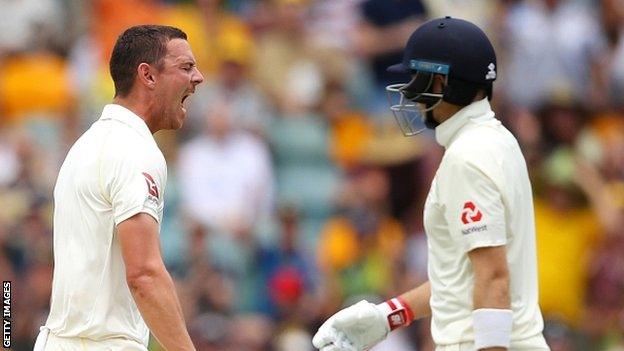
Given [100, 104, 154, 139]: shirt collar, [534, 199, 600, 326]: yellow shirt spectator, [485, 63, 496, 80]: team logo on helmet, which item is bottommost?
[534, 199, 600, 326]: yellow shirt spectator

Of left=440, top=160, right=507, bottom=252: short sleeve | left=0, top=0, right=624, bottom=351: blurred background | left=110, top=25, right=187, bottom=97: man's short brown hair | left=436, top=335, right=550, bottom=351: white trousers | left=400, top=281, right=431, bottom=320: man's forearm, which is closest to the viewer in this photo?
left=440, top=160, right=507, bottom=252: short sleeve

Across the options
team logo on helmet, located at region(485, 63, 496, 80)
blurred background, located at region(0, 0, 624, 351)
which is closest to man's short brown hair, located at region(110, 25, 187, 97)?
team logo on helmet, located at region(485, 63, 496, 80)

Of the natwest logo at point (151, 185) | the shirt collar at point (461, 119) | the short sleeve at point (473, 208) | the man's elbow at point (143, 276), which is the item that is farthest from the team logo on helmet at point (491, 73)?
the man's elbow at point (143, 276)

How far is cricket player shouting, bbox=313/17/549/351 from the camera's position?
5.63 metres

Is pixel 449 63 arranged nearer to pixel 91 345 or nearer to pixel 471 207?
pixel 471 207

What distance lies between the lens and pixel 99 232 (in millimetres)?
5680

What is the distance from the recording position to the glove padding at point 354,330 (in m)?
6.41

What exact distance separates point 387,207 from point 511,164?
6.03 metres

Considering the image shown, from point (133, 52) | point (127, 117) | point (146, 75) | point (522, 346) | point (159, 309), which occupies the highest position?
point (133, 52)

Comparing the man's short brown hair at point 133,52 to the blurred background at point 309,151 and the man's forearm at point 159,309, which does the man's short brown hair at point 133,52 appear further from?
the blurred background at point 309,151

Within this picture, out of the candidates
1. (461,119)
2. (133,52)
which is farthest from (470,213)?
(133,52)

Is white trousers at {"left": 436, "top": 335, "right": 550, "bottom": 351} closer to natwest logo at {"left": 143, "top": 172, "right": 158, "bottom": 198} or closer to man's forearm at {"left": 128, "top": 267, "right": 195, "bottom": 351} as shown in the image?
man's forearm at {"left": 128, "top": 267, "right": 195, "bottom": 351}

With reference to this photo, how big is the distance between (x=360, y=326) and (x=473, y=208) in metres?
1.06

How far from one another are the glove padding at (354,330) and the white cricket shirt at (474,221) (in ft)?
1.86
